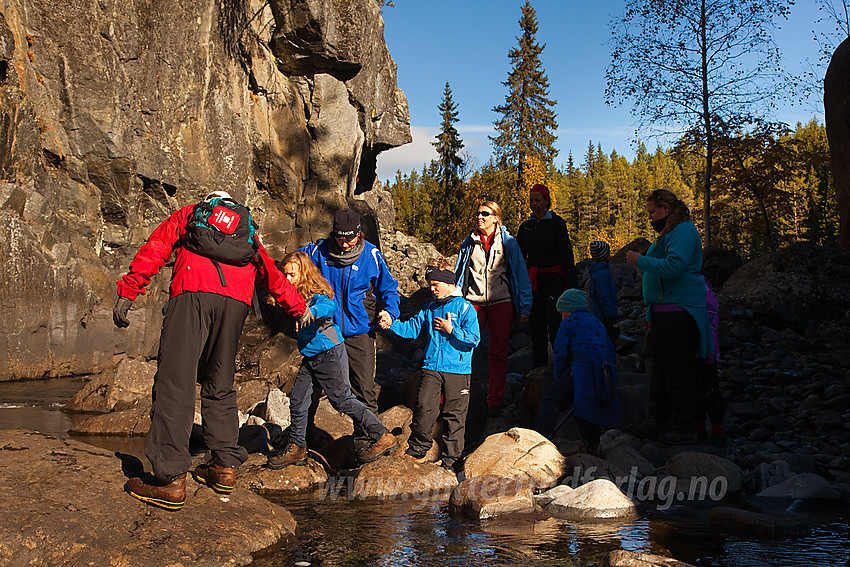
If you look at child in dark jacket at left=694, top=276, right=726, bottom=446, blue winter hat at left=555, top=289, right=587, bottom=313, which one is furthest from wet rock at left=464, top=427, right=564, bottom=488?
child in dark jacket at left=694, top=276, right=726, bottom=446

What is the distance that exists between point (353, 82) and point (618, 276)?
15652 mm

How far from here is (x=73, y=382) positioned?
15.1m

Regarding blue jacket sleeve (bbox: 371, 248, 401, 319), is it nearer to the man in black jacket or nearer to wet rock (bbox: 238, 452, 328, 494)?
wet rock (bbox: 238, 452, 328, 494)

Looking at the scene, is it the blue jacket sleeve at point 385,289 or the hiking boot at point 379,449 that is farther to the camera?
the blue jacket sleeve at point 385,289

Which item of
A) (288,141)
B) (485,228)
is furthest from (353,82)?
(485,228)

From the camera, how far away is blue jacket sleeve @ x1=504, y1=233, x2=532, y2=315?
7.50 meters

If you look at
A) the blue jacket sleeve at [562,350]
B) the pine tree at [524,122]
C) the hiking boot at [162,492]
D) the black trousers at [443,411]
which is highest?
the pine tree at [524,122]

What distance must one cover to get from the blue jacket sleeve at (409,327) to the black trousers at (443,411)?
1.22 feet

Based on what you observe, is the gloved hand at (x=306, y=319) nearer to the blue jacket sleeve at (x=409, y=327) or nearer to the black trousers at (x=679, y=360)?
the blue jacket sleeve at (x=409, y=327)

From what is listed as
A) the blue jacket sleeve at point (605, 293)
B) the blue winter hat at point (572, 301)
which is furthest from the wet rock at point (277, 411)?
the blue jacket sleeve at point (605, 293)

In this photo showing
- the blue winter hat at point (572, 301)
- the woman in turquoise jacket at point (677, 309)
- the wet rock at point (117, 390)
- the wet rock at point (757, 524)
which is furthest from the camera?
the wet rock at point (117, 390)

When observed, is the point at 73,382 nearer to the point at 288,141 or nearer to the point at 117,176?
the point at 117,176

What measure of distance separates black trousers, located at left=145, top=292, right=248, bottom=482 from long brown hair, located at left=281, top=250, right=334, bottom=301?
1.42 meters

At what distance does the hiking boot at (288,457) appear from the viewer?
20.5ft
